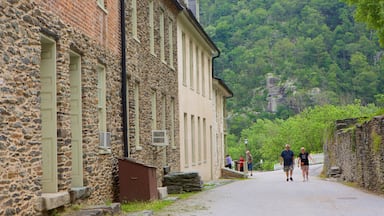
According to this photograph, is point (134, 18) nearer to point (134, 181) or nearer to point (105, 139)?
point (105, 139)

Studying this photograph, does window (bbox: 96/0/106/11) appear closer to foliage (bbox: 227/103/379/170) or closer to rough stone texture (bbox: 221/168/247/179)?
rough stone texture (bbox: 221/168/247/179)

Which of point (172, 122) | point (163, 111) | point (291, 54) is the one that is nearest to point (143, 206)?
point (163, 111)

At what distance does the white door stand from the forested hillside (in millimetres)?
107910

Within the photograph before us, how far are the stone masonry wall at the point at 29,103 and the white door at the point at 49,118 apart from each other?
15 cm

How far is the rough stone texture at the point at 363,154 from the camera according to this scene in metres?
19.8

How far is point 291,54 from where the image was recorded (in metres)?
135

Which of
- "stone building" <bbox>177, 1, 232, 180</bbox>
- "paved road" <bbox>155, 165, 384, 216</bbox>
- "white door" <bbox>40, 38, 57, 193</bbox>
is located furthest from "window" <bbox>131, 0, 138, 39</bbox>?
"stone building" <bbox>177, 1, 232, 180</bbox>

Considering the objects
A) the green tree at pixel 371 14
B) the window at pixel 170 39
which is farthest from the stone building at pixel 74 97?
the green tree at pixel 371 14

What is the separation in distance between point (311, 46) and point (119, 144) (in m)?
113

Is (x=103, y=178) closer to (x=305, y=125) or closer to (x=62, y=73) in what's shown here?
(x=62, y=73)

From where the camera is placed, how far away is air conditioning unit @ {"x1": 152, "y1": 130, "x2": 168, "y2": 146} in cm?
2047

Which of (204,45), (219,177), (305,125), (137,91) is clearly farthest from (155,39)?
(305,125)

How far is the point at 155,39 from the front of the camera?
2169 centimetres

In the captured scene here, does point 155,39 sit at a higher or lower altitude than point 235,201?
higher
